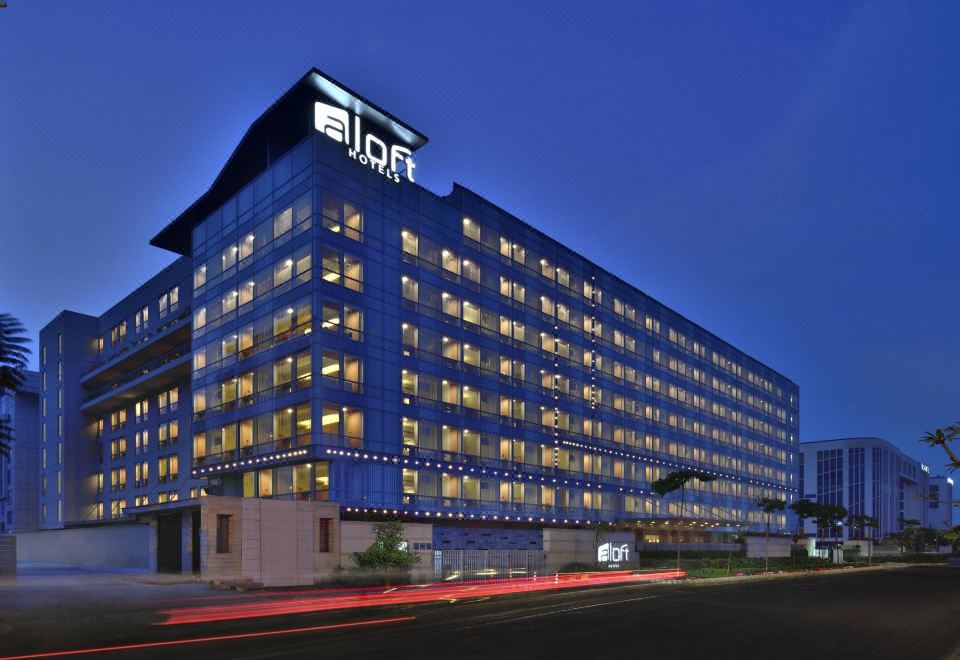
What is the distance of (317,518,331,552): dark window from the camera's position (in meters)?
42.1

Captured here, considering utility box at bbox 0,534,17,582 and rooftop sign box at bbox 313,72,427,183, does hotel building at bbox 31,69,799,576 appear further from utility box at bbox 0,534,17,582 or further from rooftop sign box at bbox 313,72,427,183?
utility box at bbox 0,534,17,582

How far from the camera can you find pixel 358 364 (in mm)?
51219

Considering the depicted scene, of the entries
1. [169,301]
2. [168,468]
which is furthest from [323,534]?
[169,301]

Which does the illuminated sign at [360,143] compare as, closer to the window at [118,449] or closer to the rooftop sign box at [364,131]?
the rooftop sign box at [364,131]

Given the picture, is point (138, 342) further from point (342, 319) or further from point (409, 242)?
point (342, 319)

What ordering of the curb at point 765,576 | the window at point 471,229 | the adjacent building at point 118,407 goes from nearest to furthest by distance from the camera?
the curb at point 765,576 < the window at point 471,229 < the adjacent building at point 118,407

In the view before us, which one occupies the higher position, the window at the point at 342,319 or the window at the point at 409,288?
the window at the point at 409,288

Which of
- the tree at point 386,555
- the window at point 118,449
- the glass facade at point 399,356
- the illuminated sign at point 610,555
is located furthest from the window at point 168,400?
the illuminated sign at point 610,555

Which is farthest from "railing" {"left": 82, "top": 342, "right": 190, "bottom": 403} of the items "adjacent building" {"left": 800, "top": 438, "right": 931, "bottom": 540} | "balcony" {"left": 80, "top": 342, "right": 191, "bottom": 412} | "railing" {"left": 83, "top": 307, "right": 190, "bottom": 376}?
"adjacent building" {"left": 800, "top": 438, "right": 931, "bottom": 540}

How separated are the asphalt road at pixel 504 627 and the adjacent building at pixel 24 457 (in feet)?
219

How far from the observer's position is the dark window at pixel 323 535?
42062 mm

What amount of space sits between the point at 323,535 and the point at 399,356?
1545 centimetres

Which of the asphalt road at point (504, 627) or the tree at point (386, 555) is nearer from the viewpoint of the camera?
the asphalt road at point (504, 627)

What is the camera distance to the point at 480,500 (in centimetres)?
5991
